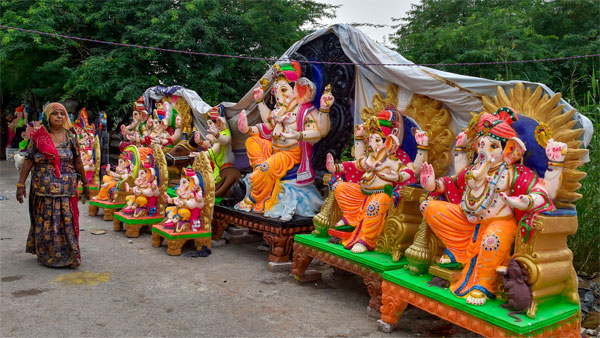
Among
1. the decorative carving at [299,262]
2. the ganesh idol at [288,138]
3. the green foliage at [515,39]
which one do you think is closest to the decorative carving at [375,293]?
the decorative carving at [299,262]

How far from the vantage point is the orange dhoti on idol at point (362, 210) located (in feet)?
15.4

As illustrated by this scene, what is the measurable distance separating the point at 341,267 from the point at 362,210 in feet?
1.98

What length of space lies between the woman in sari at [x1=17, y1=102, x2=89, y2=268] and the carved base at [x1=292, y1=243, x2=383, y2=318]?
2.44m

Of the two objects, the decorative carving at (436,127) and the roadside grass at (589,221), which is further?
the roadside grass at (589,221)

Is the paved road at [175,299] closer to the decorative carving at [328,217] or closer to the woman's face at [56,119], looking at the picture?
the decorative carving at [328,217]

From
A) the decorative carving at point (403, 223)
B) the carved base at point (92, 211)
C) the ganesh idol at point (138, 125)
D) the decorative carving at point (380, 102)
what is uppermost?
the decorative carving at point (380, 102)

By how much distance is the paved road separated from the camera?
3.95 metres

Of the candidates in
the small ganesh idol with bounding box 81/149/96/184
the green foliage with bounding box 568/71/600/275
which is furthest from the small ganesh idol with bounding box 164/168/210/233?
the green foliage with bounding box 568/71/600/275

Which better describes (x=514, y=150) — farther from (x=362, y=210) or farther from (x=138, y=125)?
(x=138, y=125)

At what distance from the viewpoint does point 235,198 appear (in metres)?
6.73

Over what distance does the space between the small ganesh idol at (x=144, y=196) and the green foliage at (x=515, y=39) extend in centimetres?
510

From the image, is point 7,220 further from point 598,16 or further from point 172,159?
point 598,16

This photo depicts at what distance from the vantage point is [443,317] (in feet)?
11.8

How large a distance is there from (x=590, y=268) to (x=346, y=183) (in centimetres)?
267
